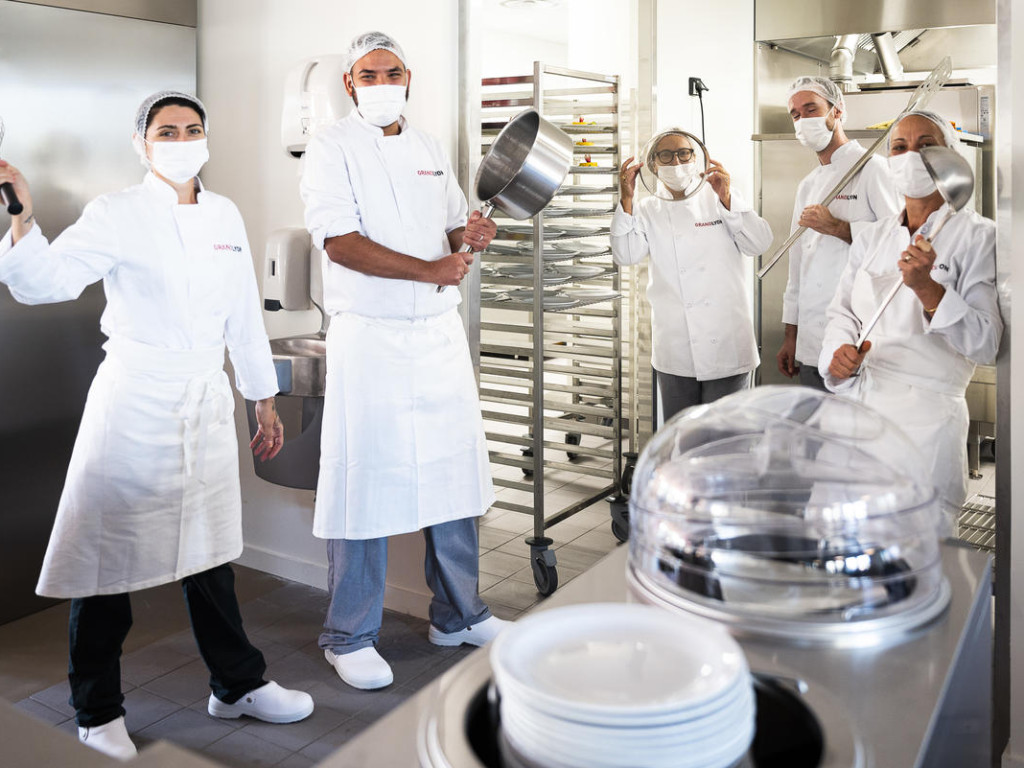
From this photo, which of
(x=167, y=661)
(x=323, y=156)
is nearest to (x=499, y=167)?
(x=323, y=156)

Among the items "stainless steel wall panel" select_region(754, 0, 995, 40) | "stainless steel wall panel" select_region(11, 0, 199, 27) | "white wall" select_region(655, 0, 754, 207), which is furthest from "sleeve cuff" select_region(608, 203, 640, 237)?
"stainless steel wall panel" select_region(11, 0, 199, 27)

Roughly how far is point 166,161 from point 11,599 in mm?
1790

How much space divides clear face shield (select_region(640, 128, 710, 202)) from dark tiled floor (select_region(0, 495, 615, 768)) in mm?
1615

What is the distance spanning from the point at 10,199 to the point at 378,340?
1.05 meters

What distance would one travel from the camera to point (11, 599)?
341 cm

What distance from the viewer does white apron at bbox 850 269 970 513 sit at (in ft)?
8.05

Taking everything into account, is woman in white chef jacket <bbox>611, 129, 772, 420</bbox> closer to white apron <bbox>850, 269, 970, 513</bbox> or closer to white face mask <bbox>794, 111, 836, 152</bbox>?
white face mask <bbox>794, 111, 836, 152</bbox>

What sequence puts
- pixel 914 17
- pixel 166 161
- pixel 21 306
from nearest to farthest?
pixel 166 161
pixel 21 306
pixel 914 17

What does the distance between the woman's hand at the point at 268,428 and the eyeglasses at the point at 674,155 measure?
1.82 meters

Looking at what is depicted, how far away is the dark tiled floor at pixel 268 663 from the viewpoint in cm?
267

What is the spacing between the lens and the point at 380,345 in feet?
9.50

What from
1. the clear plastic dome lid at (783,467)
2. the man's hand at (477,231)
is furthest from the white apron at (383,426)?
the clear plastic dome lid at (783,467)

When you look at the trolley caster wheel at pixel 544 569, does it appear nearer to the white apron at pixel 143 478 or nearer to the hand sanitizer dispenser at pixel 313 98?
the white apron at pixel 143 478

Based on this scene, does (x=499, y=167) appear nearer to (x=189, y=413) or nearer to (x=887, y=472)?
(x=189, y=413)
